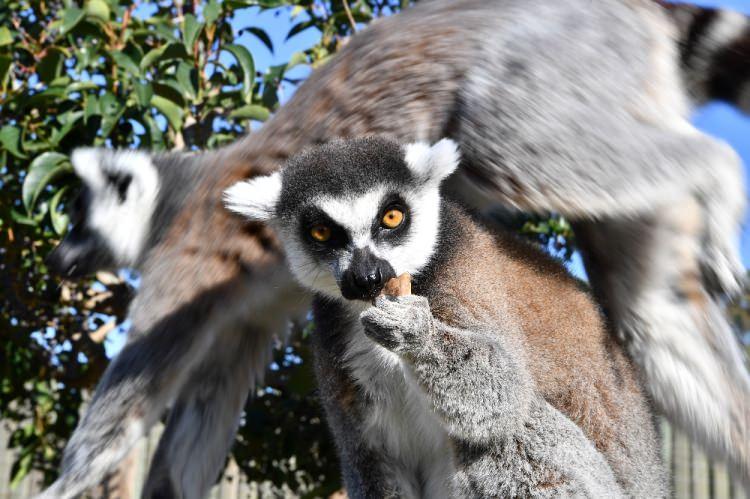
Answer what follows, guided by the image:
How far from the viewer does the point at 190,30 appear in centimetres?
438

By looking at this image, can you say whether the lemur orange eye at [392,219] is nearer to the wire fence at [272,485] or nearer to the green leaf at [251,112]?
the wire fence at [272,485]

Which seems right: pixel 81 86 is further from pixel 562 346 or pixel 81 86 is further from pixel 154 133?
pixel 562 346

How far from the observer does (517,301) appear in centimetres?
334

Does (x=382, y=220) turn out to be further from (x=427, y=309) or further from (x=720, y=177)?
(x=720, y=177)

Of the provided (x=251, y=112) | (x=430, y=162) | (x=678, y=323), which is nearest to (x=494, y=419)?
(x=430, y=162)

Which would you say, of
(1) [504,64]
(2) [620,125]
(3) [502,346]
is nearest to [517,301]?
(3) [502,346]

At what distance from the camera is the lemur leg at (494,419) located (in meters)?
2.71

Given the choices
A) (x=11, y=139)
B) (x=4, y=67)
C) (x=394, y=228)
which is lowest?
(x=11, y=139)

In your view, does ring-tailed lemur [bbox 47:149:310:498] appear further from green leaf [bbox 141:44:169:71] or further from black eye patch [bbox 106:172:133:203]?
green leaf [bbox 141:44:169:71]

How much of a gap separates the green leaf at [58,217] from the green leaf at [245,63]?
1.11 meters

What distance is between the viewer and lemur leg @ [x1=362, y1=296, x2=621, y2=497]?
2709 mm

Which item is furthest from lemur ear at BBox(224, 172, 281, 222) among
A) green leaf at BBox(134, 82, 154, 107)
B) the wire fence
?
the wire fence

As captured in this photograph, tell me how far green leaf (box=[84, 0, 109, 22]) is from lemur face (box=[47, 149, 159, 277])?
2.30 feet

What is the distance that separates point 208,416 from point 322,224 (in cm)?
203
